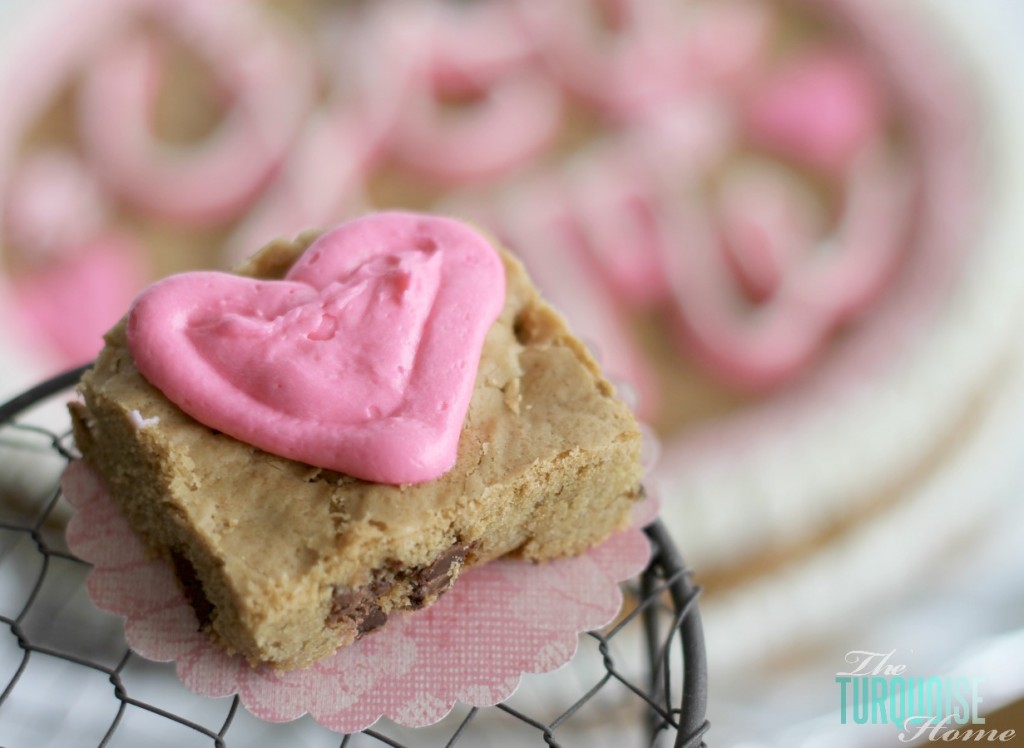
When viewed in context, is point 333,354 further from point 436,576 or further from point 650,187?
point 650,187

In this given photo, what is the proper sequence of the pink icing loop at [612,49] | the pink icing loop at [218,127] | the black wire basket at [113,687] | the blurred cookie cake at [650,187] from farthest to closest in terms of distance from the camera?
the pink icing loop at [612,49] < the pink icing loop at [218,127] < the blurred cookie cake at [650,187] < the black wire basket at [113,687]

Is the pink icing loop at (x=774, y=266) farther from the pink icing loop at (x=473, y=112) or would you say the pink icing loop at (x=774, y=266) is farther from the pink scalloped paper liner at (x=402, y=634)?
the pink scalloped paper liner at (x=402, y=634)

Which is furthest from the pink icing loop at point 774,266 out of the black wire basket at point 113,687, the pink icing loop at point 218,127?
the pink icing loop at point 218,127

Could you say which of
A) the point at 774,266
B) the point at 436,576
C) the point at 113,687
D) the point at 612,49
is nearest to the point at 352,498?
the point at 436,576

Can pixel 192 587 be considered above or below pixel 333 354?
below

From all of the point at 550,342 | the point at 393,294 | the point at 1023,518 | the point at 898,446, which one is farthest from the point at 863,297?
the point at 393,294

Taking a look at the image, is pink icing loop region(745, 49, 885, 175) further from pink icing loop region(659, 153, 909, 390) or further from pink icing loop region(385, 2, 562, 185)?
pink icing loop region(385, 2, 562, 185)

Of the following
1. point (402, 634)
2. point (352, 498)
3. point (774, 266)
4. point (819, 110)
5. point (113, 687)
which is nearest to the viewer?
point (352, 498)
